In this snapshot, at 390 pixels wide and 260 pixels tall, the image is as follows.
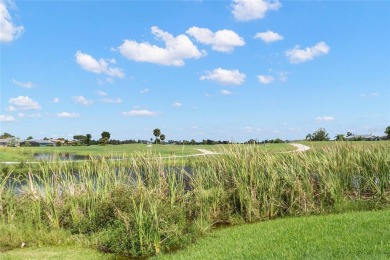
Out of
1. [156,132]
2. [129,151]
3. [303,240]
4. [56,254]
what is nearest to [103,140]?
[156,132]

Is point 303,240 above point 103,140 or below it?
below

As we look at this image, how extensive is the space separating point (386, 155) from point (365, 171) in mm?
945

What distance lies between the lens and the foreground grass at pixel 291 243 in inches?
223

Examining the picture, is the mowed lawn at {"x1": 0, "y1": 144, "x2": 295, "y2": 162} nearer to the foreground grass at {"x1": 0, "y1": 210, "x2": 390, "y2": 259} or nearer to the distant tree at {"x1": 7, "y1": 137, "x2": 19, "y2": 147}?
the foreground grass at {"x1": 0, "y1": 210, "x2": 390, "y2": 259}

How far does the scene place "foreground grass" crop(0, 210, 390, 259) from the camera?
18.6 feet

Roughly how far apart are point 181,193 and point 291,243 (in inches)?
115

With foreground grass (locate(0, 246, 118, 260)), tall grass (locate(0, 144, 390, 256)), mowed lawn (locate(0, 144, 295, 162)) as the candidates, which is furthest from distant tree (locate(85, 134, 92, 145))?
foreground grass (locate(0, 246, 118, 260))

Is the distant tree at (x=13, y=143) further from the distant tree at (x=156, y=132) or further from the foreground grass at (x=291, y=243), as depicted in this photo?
the foreground grass at (x=291, y=243)

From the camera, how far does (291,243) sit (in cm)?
621

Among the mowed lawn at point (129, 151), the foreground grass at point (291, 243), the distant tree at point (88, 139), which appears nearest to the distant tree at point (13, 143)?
the distant tree at point (88, 139)

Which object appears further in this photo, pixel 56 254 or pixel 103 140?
pixel 103 140

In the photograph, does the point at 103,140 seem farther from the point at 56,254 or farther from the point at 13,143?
the point at 56,254

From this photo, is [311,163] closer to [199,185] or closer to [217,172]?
[217,172]

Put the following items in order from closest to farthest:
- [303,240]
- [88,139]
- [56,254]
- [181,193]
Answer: [303,240] < [56,254] < [181,193] < [88,139]
